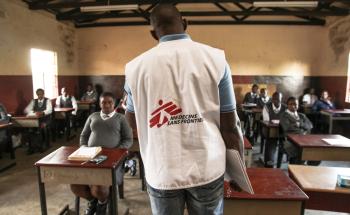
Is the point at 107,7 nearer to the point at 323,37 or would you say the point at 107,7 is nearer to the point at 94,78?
the point at 94,78

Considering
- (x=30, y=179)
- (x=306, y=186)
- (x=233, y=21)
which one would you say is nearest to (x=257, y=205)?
(x=306, y=186)

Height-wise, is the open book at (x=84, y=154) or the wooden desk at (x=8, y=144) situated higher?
the open book at (x=84, y=154)

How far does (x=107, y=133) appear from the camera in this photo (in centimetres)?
257

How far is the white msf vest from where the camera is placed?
0.88m

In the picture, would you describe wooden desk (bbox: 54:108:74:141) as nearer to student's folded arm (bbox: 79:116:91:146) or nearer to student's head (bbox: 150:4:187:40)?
student's folded arm (bbox: 79:116:91:146)

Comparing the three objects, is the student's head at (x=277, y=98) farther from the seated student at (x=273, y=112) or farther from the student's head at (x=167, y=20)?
the student's head at (x=167, y=20)

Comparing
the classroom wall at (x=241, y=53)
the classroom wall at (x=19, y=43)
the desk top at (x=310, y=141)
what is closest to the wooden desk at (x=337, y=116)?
the classroom wall at (x=241, y=53)

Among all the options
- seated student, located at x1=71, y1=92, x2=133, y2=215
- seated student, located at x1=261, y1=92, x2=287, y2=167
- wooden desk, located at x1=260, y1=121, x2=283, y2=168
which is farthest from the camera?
seated student, located at x1=261, y1=92, x2=287, y2=167

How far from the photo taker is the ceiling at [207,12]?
5809 mm

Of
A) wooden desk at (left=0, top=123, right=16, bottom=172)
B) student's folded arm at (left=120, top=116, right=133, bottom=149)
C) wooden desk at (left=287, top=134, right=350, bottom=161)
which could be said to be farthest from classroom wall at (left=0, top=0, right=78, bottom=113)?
wooden desk at (left=287, top=134, right=350, bottom=161)

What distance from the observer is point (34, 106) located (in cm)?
511

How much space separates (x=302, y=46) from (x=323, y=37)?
0.64 m

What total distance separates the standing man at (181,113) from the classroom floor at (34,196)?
1857 mm

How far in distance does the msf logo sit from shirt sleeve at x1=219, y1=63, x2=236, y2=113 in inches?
6.7
